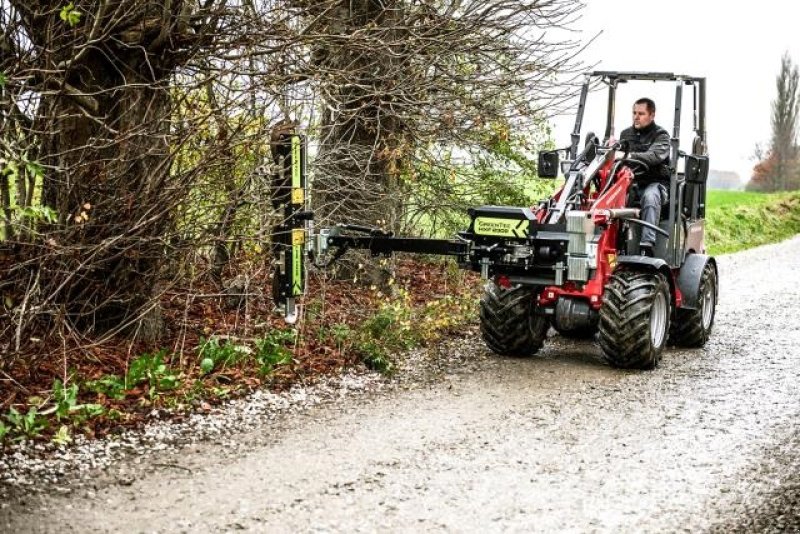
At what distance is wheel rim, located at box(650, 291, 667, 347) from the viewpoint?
944 cm

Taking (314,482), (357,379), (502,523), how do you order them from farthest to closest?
1. (357,379)
2. (314,482)
3. (502,523)

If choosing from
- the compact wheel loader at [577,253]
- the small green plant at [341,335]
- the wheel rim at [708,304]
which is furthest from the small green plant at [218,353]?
the wheel rim at [708,304]

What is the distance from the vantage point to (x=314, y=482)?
602cm

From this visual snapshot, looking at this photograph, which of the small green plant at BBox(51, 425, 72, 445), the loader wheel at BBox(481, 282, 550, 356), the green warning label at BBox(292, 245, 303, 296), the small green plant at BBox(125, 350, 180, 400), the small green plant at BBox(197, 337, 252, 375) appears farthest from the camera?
the loader wheel at BBox(481, 282, 550, 356)

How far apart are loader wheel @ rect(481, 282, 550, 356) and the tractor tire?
1686mm

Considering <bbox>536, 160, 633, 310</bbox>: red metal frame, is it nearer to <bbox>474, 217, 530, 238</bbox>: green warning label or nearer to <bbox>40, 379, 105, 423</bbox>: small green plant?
<bbox>474, 217, 530, 238</bbox>: green warning label

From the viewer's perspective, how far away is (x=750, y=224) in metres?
26.1

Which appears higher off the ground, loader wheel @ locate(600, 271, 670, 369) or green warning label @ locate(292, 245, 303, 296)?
green warning label @ locate(292, 245, 303, 296)

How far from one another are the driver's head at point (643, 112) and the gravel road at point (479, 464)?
101 inches

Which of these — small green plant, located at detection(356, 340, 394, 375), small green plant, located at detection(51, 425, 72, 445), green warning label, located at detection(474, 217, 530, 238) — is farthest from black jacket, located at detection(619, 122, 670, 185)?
small green plant, located at detection(51, 425, 72, 445)

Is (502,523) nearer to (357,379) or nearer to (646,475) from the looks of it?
(646,475)

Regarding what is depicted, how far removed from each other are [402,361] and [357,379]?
0.92m

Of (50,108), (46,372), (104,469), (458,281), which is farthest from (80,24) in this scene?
(458,281)

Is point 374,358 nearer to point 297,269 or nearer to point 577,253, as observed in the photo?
point 297,269
